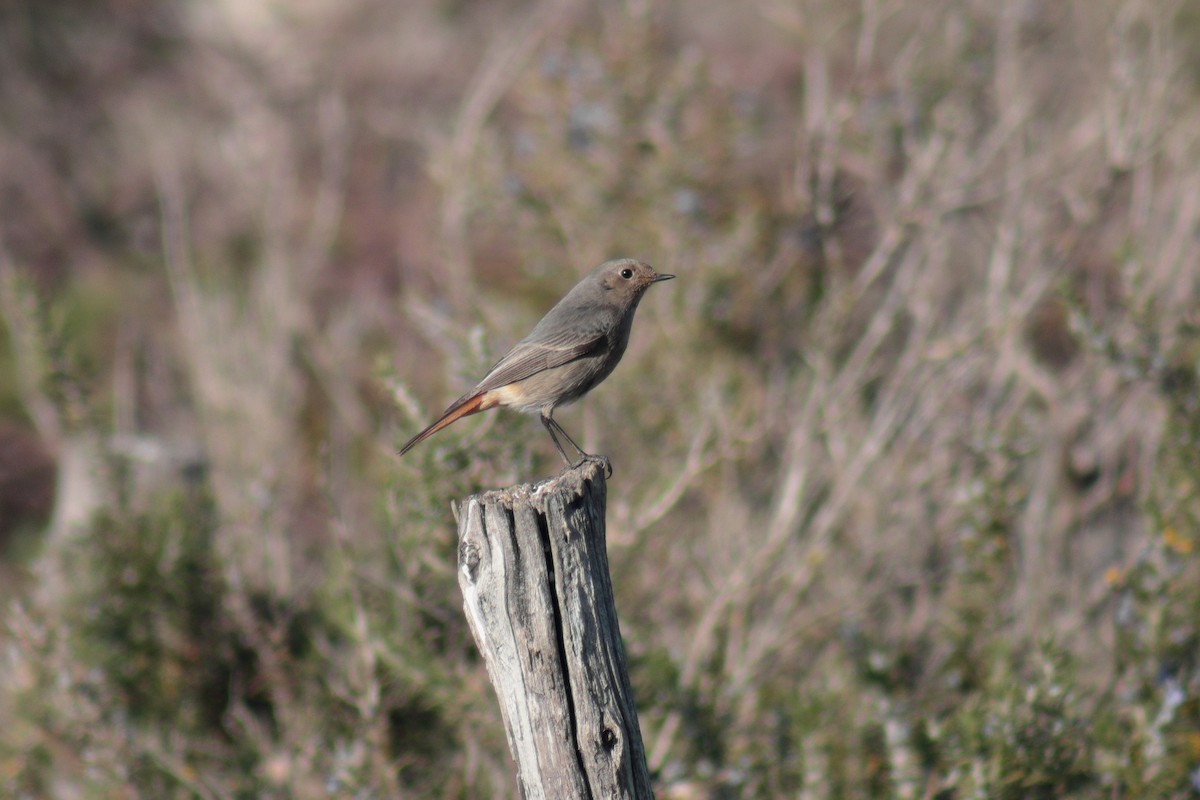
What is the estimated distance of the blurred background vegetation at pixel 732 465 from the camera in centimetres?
421

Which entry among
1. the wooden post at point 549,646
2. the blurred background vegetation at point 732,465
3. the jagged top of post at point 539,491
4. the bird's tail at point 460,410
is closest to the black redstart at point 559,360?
the bird's tail at point 460,410

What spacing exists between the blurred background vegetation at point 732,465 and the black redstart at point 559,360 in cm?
36

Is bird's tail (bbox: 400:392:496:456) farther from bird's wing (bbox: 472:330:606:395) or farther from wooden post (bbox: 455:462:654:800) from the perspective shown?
wooden post (bbox: 455:462:654:800)

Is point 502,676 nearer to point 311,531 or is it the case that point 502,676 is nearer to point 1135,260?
point 1135,260

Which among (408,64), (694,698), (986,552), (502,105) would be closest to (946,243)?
(986,552)

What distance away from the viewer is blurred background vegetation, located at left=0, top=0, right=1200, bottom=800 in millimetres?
4215

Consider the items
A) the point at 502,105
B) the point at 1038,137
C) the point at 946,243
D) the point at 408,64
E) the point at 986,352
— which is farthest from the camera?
the point at 408,64

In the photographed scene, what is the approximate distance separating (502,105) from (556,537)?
42.3ft

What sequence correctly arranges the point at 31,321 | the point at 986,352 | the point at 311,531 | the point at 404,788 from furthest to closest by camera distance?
the point at 311,531 < the point at 986,352 < the point at 404,788 < the point at 31,321

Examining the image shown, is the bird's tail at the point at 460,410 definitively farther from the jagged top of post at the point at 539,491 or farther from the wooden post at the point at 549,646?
the wooden post at the point at 549,646

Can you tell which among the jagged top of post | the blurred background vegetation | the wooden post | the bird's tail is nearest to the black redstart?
the bird's tail

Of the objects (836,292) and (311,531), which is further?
(311,531)

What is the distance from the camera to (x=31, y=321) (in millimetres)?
4180

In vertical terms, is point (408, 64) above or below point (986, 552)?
above
